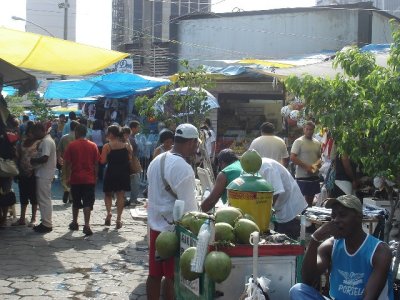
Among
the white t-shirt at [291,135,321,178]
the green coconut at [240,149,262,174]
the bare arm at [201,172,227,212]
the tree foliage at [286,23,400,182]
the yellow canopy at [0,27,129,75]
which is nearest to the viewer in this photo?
the tree foliage at [286,23,400,182]

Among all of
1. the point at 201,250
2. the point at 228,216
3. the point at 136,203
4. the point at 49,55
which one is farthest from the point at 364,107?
the point at 136,203

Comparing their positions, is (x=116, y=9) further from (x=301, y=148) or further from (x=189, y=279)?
(x=189, y=279)

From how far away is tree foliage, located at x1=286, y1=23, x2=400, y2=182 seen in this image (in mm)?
4922

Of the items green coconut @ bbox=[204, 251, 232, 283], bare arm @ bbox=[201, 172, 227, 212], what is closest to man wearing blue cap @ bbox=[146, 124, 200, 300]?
bare arm @ bbox=[201, 172, 227, 212]

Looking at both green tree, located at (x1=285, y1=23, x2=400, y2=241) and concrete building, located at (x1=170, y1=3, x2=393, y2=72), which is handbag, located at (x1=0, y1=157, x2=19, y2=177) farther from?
concrete building, located at (x1=170, y1=3, x2=393, y2=72)

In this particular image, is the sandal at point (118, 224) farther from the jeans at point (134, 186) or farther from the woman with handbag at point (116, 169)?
the jeans at point (134, 186)

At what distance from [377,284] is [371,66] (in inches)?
76.3

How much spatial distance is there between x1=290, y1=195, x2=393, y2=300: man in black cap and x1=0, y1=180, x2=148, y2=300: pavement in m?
3.10

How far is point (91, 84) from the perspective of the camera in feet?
55.8

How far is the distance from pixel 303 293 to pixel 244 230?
0.58m

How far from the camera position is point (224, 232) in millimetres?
4496

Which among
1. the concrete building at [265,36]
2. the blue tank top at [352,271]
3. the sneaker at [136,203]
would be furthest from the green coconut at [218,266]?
the concrete building at [265,36]

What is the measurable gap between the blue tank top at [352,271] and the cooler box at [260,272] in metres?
0.28

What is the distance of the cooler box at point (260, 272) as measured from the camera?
4473mm
